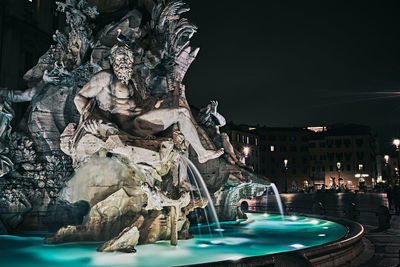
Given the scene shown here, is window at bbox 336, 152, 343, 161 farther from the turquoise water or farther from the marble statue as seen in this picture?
the turquoise water

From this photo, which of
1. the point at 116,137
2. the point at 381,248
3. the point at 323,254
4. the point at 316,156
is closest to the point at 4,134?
the point at 116,137

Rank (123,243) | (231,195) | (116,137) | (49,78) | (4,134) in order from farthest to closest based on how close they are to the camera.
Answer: (231,195) → (49,78) → (4,134) → (116,137) → (123,243)

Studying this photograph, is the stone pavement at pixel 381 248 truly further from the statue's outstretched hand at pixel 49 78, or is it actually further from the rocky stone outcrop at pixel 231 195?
the statue's outstretched hand at pixel 49 78

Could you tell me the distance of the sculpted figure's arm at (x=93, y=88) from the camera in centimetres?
769

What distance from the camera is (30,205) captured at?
31.9 feet

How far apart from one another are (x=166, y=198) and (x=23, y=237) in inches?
159

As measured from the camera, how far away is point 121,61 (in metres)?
7.71

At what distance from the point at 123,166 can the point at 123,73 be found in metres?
1.88

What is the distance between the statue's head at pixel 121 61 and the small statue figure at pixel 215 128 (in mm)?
4252

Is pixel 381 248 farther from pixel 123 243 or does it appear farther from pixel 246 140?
pixel 246 140

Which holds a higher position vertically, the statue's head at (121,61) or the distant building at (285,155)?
the distant building at (285,155)

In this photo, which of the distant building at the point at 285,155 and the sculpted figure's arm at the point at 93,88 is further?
the distant building at the point at 285,155

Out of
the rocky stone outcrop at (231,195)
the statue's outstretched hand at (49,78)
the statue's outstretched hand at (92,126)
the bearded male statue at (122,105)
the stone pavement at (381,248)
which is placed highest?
the statue's outstretched hand at (49,78)

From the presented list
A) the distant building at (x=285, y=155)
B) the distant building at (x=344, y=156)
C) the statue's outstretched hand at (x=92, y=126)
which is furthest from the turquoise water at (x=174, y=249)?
the distant building at (x=344, y=156)
